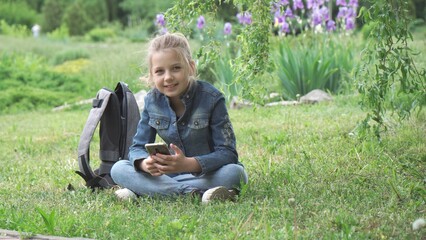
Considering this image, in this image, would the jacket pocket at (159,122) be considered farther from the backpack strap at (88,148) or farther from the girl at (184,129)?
the backpack strap at (88,148)

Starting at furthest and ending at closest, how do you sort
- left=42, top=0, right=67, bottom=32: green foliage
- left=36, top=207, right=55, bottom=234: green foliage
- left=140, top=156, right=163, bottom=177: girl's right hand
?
left=42, top=0, right=67, bottom=32: green foliage
left=140, top=156, right=163, bottom=177: girl's right hand
left=36, top=207, right=55, bottom=234: green foliage

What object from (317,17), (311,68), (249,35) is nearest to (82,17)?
(317,17)

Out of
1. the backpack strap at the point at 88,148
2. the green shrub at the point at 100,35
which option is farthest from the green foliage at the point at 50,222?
the green shrub at the point at 100,35

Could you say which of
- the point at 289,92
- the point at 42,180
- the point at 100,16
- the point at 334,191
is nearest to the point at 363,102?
the point at 334,191

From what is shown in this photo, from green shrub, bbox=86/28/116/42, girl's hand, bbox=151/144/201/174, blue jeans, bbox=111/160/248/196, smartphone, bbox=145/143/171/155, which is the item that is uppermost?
smartphone, bbox=145/143/171/155

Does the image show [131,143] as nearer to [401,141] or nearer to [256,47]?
[256,47]

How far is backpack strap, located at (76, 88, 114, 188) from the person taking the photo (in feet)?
17.7

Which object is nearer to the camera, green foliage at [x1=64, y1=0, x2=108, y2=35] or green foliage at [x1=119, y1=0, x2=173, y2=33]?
green foliage at [x1=64, y1=0, x2=108, y2=35]

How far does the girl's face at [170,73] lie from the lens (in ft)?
16.0

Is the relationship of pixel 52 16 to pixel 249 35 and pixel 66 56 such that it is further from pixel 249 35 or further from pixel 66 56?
pixel 249 35

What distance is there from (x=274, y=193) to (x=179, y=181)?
25.1 inches

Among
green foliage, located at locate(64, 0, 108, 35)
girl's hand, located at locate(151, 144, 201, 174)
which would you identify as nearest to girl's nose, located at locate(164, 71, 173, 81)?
girl's hand, located at locate(151, 144, 201, 174)

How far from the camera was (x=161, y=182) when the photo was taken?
4930 millimetres

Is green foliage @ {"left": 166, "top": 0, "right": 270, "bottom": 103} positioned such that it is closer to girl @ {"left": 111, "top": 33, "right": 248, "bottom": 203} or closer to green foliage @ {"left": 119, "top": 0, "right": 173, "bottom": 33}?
girl @ {"left": 111, "top": 33, "right": 248, "bottom": 203}
